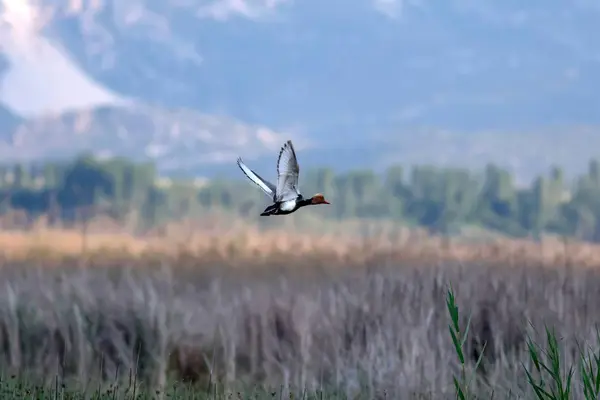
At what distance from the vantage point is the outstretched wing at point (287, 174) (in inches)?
117

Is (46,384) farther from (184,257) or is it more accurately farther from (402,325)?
(184,257)

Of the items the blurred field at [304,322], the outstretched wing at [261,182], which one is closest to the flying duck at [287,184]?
the outstretched wing at [261,182]

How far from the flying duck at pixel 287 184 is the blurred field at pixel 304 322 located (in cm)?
395

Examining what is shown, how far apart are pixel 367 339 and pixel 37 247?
809 cm

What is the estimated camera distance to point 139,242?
15438 millimetres

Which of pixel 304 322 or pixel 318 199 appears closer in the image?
pixel 318 199

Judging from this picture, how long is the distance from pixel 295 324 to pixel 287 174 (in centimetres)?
651

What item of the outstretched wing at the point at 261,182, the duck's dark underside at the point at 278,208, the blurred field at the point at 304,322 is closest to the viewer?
the duck's dark underside at the point at 278,208

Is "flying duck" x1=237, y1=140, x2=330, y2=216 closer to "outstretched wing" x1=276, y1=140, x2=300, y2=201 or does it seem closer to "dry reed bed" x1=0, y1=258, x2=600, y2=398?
"outstretched wing" x1=276, y1=140, x2=300, y2=201

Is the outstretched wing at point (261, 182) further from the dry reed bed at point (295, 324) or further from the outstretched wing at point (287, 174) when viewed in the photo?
the dry reed bed at point (295, 324)

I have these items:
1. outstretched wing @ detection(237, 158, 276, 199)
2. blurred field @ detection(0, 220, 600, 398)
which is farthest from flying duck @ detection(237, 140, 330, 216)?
blurred field @ detection(0, 220, 600, 398)

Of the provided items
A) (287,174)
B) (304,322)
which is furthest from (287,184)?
(304,322)

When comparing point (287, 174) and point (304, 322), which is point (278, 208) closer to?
point (287, 174)

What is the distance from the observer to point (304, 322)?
9.13m
